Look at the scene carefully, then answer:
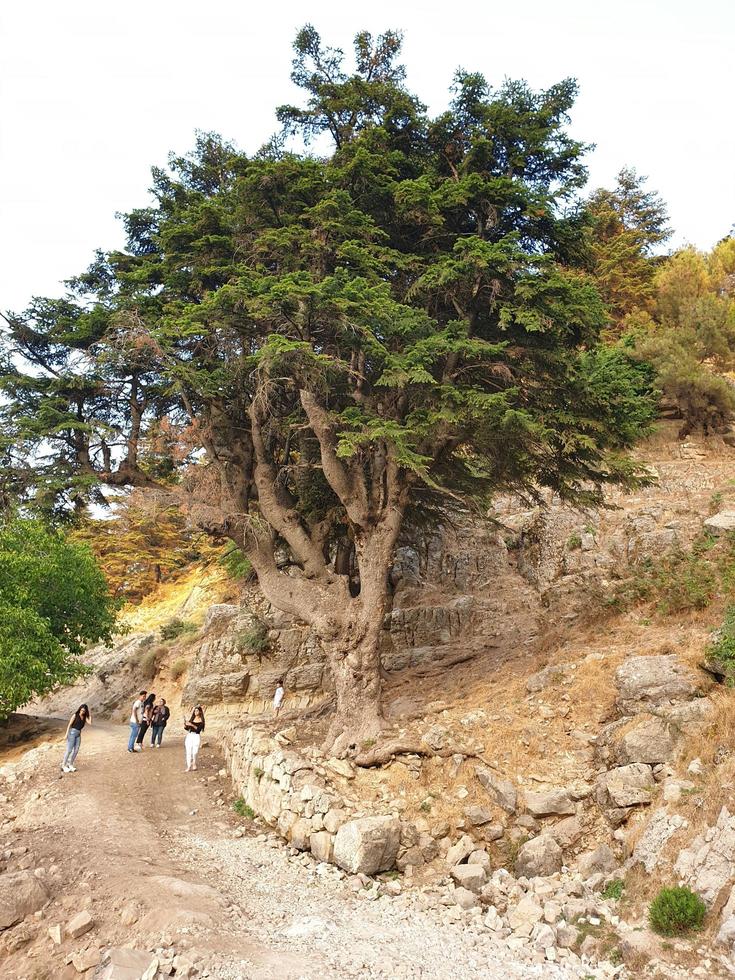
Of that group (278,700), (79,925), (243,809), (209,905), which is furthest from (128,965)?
(278,700)

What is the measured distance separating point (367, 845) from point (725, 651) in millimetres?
6260

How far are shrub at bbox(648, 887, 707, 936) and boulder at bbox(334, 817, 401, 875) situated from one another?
12.4 ft

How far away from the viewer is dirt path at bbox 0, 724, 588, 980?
644 cm

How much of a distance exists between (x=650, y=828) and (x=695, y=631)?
16.6ft

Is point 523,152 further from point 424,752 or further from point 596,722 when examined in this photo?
point 424,752

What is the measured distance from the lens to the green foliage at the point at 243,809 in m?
11.3

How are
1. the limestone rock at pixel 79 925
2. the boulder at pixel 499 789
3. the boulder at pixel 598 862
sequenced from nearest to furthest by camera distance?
the limestone rock at pixel 79 925, the boulder at pixel 598 862, the boulder at pixel 499 789

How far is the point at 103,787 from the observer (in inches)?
489

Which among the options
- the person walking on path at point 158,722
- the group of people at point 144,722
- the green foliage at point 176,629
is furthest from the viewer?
the green foliage at point 176,629

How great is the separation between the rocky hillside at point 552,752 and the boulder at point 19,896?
3.77m

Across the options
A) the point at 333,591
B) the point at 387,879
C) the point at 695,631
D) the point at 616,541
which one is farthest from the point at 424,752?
the point at 616,541

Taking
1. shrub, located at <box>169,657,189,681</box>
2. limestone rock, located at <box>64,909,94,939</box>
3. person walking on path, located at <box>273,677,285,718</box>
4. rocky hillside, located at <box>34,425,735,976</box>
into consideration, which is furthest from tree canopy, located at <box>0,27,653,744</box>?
shrub, located at <box>169,657,189,681</box>

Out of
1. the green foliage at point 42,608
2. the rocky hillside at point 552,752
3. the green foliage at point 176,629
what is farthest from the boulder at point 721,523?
the green foliage at point 176,629

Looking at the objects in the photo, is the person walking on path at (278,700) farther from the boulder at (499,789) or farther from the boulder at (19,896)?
the boulder at (19,896)
